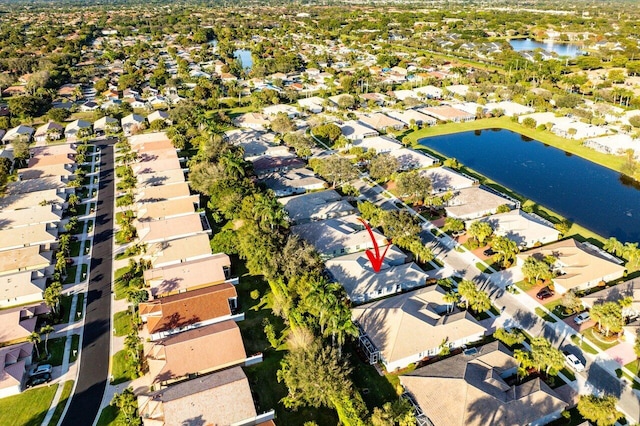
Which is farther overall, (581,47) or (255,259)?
(581,47)

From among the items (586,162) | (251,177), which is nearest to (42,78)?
(251,177)

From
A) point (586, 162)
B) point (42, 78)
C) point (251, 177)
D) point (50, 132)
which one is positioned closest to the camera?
point (251, 177)

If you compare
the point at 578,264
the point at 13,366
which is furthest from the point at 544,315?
the point at 13,366

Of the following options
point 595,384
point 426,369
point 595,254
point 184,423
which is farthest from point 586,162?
point 184,423

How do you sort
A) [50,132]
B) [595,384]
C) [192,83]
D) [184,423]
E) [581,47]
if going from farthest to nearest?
[581,47] < [192,83] < [50,132] < [595,384] < [184,423]

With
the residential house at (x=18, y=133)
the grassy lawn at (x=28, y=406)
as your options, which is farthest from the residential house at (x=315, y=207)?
the residential house at (x=18, y=133)

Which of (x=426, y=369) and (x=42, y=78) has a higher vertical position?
(x=42, y=78)

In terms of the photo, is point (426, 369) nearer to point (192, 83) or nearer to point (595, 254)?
point (595, 254)

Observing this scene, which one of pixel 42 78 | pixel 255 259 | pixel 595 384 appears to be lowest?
pixel 595 384
